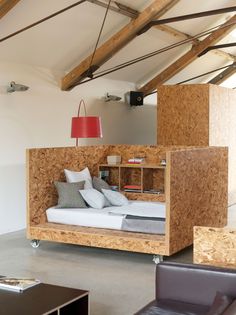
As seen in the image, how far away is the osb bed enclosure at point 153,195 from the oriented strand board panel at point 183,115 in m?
1.74

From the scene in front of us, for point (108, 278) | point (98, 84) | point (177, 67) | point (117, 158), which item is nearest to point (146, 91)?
point (177, 67)

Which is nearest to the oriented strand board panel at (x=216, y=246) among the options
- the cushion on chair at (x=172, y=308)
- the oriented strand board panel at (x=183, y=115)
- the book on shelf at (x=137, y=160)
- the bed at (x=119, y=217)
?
the cushion on chair at (x=172, y=308)

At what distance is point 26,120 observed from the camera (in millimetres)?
7605

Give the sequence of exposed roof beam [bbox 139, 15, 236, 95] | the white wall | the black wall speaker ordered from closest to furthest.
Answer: the white wall < exposed roof beam [bbox 139, 15, 236, 95] < the black wall speaker

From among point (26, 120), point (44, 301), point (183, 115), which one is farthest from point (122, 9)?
point (44, 301)

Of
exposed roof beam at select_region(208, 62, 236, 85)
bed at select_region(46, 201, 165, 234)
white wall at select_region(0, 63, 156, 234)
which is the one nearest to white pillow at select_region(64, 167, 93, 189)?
bed at select_region(46, 201, 165, 234)

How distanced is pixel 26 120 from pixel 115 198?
203cm

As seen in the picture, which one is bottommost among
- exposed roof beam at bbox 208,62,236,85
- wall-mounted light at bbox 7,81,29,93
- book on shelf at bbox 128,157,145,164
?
book on shelf at bbox 128,157,145,164

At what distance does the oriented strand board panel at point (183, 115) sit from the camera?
29.4ft

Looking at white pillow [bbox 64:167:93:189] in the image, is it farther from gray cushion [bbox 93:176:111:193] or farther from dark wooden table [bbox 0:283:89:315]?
dark wooden table [bbox 0:283:89:315]

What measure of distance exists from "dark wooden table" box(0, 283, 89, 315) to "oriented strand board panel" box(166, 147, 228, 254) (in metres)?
2.18

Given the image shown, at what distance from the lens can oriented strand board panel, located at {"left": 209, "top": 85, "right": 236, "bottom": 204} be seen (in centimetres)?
907

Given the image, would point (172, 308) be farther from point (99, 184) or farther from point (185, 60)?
point (185, 60)

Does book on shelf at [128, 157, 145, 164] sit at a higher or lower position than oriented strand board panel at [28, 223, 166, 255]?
higher
